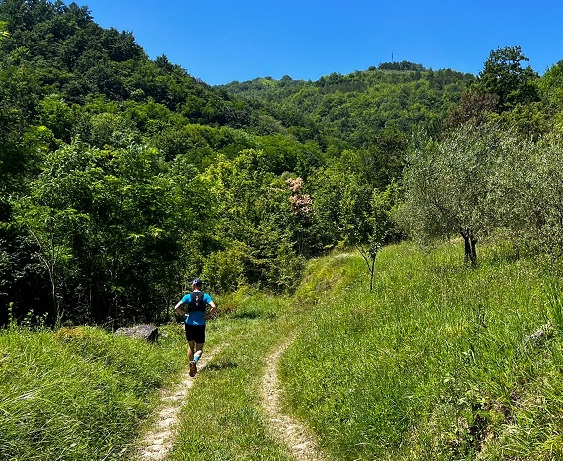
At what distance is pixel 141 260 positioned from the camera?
20.4 m

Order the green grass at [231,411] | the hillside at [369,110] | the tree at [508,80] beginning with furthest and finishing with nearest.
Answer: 1. the hillside at [369,110]
2. the tree at [508,80]
3. the green grass at [231,411]

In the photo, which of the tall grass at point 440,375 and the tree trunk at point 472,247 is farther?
the tree trunk at point 472,247

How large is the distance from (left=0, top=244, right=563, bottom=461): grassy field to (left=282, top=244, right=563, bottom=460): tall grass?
20 mm

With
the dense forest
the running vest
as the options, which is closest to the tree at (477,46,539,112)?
the dense forest

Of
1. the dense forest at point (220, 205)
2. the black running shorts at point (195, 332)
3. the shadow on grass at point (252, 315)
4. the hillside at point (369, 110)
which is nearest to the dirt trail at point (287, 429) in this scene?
the black running shorts at point (195, 332)

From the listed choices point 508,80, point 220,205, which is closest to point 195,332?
point 220,205

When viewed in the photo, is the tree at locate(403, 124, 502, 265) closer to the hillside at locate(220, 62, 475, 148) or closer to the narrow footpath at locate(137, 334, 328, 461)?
the narrow footpath at locate(137, 334, 328, 461)

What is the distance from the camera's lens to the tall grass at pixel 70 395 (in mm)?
4699

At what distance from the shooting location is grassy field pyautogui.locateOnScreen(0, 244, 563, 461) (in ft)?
14.0

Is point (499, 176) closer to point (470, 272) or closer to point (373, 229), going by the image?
point (470, 272)

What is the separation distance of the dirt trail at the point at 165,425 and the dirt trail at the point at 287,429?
1.78 meters

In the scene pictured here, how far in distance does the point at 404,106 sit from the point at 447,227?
539ft

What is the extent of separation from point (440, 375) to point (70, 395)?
5.48 meters

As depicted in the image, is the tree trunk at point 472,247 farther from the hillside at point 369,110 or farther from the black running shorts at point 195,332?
the hillside at point 369,110
